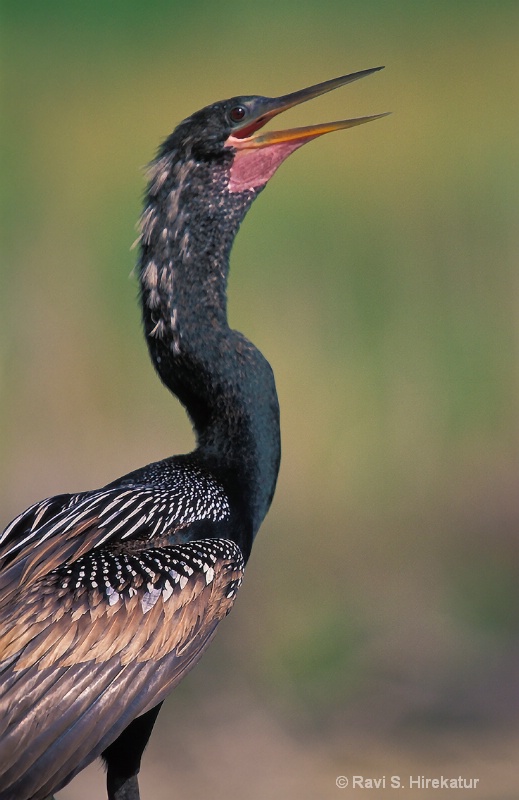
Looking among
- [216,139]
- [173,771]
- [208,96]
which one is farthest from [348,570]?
[216,139]

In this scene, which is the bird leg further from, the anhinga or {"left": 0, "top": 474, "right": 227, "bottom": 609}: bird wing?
{"left": 0, "top": 474, "right": 227, "bottom": 609}: bird wing

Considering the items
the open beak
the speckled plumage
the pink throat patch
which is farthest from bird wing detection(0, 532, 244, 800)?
the open beak

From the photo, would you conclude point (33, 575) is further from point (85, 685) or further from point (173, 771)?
point (173, 771)

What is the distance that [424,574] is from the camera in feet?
15.4

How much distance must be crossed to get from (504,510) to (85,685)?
3066 millimetres

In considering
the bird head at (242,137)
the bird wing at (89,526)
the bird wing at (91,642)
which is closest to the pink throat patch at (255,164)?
the bird head at (242,137)

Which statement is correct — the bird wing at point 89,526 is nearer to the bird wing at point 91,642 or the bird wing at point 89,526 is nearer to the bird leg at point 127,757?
the bird wing at point 91,642

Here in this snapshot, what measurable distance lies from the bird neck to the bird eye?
0.13 metres

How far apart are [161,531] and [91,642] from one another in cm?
37

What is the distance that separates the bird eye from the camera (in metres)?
2.84

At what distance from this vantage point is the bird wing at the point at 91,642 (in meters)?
2.15

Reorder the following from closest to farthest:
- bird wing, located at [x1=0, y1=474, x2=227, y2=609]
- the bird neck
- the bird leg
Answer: bird wing, located at [x1=0, y1=474, x2=227, y2=609], the bird leg, the bird neck

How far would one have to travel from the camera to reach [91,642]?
225cm

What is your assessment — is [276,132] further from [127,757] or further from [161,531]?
[127,757]
